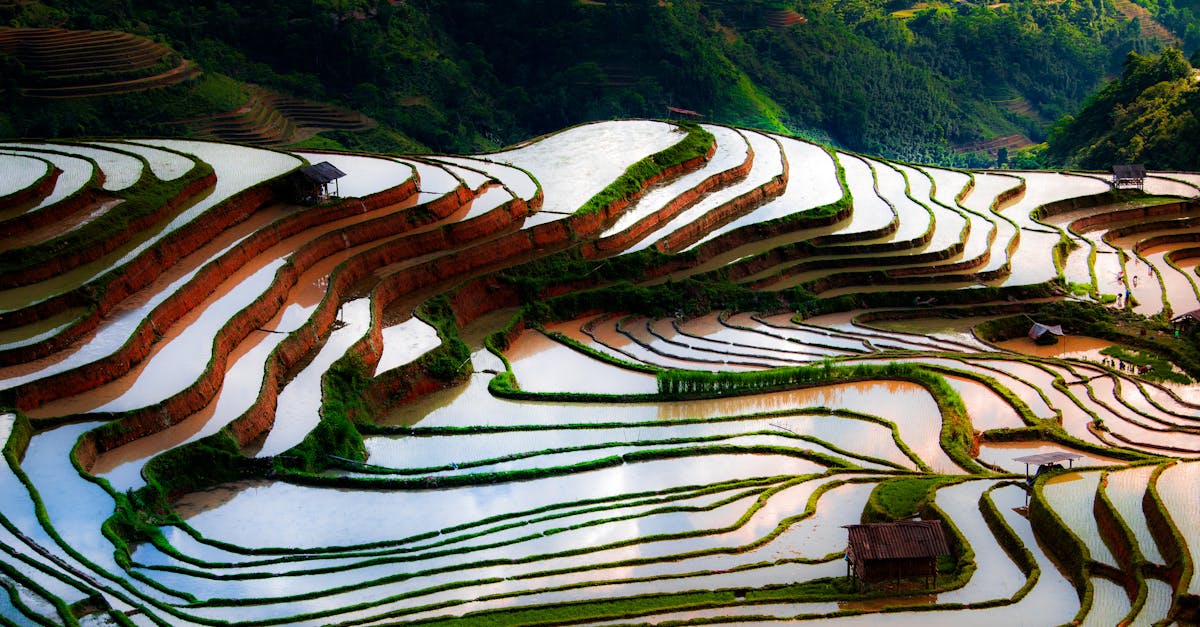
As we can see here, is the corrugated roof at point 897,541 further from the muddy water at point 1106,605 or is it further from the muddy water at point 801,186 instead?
the muddy water at point 801,186

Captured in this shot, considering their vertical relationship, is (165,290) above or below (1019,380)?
above

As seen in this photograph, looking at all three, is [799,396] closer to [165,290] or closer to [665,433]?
[665,433]

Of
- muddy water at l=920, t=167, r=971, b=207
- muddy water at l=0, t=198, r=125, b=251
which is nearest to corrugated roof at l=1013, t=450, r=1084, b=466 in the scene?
muddy water at l=0, t=198, r=125, b=251

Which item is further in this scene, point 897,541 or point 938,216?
point 938,216

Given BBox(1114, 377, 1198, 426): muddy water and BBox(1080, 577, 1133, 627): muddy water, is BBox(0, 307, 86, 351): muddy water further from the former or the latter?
BBox(1114, 377, 1198, 426): muddy water

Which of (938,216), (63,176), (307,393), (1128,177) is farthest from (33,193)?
(1128,177)

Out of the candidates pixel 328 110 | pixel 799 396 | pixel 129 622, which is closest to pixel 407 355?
pixel 799 396

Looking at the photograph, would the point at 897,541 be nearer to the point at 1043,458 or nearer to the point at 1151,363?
the point at 1043,458
